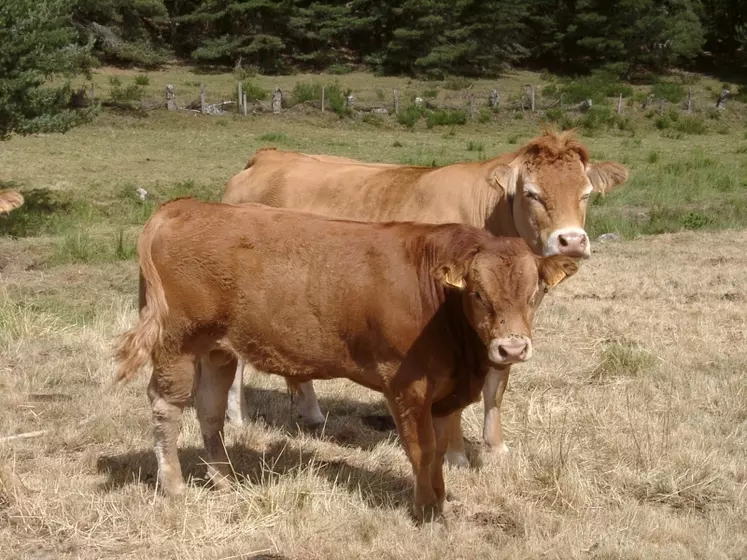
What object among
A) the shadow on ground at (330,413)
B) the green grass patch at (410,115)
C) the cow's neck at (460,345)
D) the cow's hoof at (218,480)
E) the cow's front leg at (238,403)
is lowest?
the green grass patch at (410,115)

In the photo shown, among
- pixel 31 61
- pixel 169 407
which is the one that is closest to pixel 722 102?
pixel 31 61

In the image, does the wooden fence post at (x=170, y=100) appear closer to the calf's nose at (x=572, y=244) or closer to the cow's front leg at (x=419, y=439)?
the calf's nose at (x=572, y=244)

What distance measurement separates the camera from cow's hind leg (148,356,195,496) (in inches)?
188

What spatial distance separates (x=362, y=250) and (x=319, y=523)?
4.66ft

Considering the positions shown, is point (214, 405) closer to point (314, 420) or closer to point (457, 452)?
point (314, 420)

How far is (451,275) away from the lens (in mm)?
4066

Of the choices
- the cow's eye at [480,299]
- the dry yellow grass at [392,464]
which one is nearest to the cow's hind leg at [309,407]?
the dry yellow grass at [392,464]

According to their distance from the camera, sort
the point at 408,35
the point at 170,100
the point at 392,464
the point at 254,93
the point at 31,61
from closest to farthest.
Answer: the point at 392,464, the point at 31,61, the point at 170,100, the point at 254,93, the point at 408,35

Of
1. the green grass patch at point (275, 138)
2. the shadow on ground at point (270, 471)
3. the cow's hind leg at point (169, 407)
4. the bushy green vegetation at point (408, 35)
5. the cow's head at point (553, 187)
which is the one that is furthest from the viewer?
the bushy green vegetation at point (408, 35)

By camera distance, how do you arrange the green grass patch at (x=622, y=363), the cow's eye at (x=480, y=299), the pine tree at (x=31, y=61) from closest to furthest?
1. the cow's eye at (x=480, y=299)
2. the green grass patch at (x=622, y=363)
3. the pine tree at (x=31, y=61)

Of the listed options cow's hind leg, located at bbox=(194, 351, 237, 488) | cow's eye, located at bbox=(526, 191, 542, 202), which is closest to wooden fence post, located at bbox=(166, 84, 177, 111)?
cow's eye, located at bbox=(526, 191, 542, 202)

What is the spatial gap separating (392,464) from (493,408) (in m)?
0.81

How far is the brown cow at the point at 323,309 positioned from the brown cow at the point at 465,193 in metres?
0.98

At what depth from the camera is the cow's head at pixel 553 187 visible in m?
5.38
